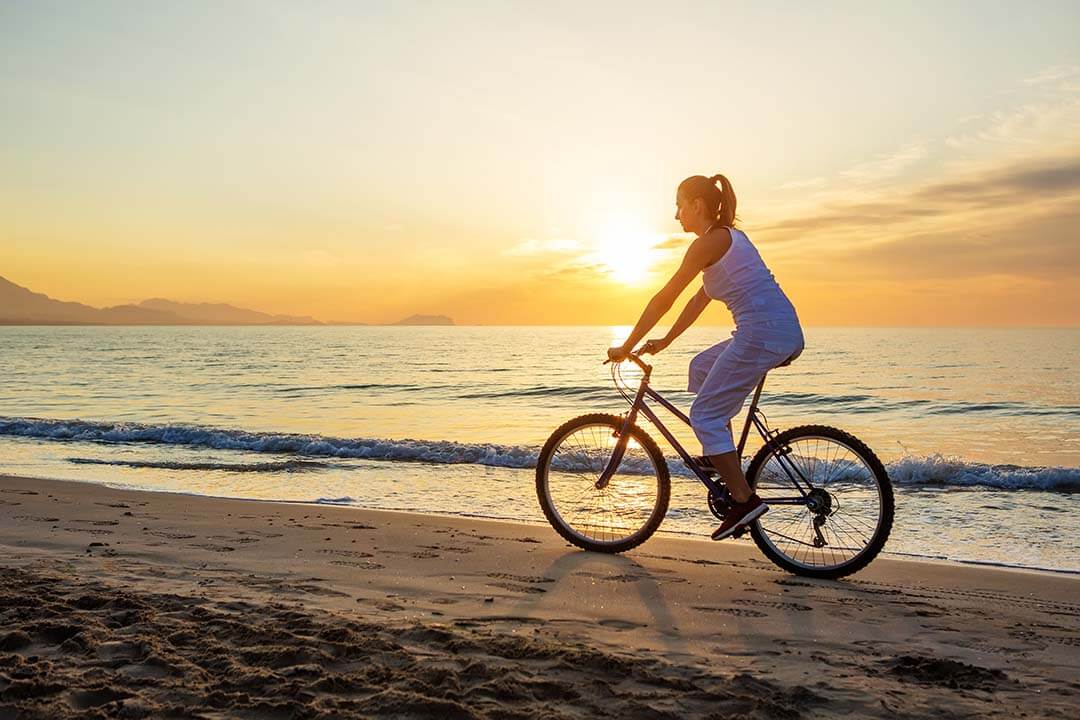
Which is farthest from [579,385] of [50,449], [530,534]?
[530,534]

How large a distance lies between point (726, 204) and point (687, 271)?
0.48 metres

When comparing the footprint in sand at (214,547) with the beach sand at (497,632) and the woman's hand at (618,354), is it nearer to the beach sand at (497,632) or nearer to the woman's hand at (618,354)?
the beach sand at (497,632)

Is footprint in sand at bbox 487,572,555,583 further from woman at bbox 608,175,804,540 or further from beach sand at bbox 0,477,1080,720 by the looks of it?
woman at bbox 608,175,804,540

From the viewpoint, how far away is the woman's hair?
4809mm

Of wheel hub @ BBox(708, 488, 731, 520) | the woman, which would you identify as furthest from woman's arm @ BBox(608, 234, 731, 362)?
wheel hub @ BBox(708, 488, 731, 520)

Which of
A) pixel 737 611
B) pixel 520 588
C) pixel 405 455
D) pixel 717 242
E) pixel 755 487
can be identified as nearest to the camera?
pixel 737 611

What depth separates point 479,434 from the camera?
17781 millimetres

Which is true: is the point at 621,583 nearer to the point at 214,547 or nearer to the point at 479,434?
the point at 214,547

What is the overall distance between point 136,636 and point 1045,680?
12.1 ft

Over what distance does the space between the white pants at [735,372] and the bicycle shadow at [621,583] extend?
909 mm

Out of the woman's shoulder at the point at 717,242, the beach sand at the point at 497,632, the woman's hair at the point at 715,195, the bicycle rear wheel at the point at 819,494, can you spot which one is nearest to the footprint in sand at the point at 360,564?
the beach sand at the point at 497,632

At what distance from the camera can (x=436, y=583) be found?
4656 mm

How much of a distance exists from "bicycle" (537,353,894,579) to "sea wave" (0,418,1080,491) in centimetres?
11

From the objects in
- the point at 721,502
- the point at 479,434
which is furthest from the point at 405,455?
the point at 721,502
